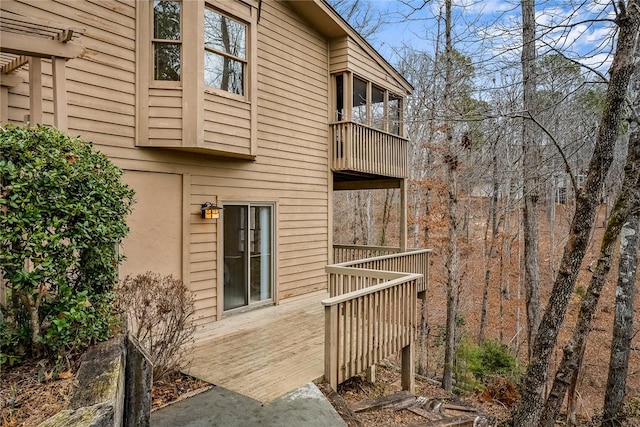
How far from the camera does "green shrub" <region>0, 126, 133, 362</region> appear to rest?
2.31 meters

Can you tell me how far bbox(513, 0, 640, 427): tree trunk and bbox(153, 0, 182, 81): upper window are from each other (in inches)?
223

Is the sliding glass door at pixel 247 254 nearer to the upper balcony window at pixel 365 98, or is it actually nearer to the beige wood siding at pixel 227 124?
the beige wood siding at pixel 227 124

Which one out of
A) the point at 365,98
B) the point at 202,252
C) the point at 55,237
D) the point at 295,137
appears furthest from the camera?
the point at 365,98

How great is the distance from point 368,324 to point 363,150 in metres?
5.28

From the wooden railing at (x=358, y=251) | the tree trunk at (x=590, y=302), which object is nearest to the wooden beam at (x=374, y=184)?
the wooden railing at (x=358, y=251)

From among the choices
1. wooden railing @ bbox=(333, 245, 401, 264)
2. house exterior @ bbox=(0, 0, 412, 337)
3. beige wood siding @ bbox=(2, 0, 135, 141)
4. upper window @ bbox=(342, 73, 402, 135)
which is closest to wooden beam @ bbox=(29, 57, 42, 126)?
house exterior @ bbox=(0, 0, 412, 337)

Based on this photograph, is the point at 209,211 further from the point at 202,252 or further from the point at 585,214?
the point at 585,214

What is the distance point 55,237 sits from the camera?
7.98ft

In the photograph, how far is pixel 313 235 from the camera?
28.2ft

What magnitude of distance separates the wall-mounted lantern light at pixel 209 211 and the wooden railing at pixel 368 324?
2099 millimetres

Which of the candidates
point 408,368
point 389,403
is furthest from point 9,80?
point 408,368

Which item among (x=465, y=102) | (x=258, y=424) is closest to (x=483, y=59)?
(x=465, y=102)

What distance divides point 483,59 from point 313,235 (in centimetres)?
496

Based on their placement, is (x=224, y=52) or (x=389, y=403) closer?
(x=389, y=403)
